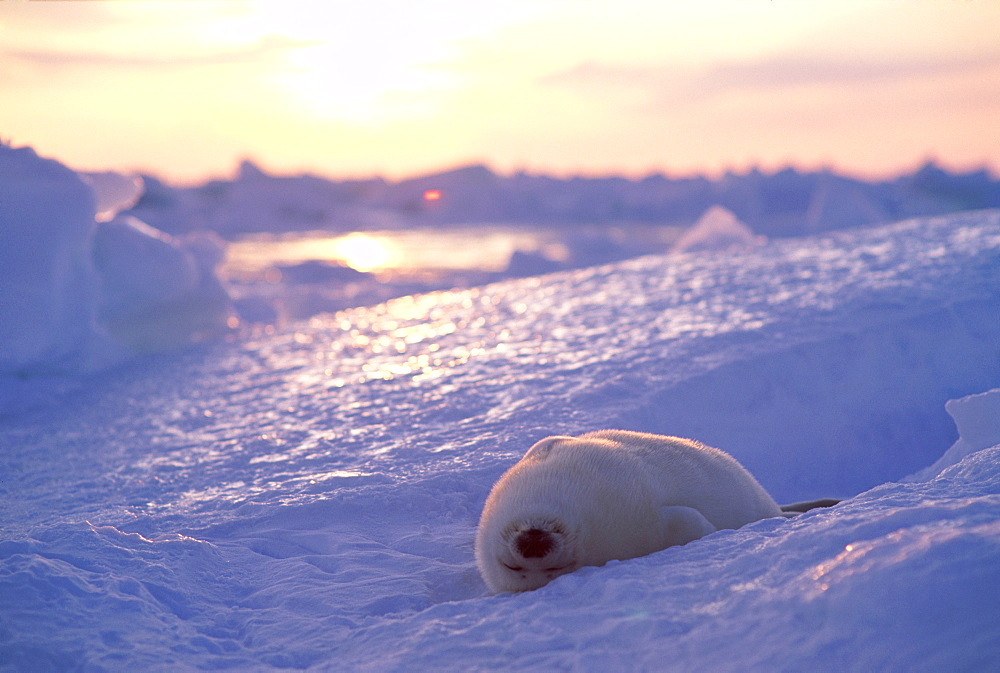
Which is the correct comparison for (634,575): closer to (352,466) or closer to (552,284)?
(352,466)

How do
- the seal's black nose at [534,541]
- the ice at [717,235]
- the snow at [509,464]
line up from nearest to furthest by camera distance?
A: the snow at [509,464], the seal's black nose at [534,541], the ice at [717,235]

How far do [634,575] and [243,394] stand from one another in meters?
3.60

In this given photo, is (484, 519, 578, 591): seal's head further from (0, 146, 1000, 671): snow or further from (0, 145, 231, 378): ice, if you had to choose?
(0, 145, 231, 378): ice

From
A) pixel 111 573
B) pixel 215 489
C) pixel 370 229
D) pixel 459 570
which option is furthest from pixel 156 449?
pixel 370 229

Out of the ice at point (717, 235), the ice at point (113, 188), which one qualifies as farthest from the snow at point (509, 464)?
the ice at point (717, 235)

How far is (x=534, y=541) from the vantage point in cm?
201

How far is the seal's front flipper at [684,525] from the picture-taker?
224 cm

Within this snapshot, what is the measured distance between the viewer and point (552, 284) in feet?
24.3

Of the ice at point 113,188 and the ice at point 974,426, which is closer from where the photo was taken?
the ice at point 974,426

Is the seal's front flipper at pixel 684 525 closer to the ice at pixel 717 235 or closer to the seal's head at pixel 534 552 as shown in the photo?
the seal's head at pixel 534 552

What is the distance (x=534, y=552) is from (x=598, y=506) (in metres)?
0.23

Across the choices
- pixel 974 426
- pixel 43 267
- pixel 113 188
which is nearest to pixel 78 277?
pixel 43 267

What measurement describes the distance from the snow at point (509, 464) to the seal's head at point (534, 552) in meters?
0.07

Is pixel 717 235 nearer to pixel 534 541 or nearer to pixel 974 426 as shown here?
pixel 974 426
